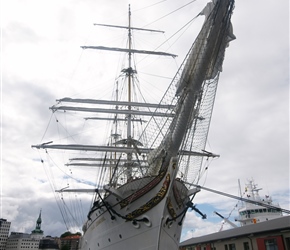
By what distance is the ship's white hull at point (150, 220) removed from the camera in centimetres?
783

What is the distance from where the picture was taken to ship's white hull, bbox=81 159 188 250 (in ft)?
25.7

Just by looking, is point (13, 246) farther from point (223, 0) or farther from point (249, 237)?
point (223, 0)

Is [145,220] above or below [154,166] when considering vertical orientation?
below

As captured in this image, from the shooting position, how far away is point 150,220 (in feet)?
26.1

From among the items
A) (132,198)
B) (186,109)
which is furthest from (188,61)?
(132,198)

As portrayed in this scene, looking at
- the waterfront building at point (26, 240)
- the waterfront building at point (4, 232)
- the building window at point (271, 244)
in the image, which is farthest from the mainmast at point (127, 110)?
the waterfront building at point (4, 232)

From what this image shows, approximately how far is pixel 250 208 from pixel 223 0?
2337 cm

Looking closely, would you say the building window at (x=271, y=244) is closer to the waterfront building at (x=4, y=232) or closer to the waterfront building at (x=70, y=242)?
the waterfront building at (x=70, y=242)

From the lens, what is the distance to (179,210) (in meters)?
9.09

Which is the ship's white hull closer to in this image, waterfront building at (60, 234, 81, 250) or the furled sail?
the furled sail

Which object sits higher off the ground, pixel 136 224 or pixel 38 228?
pixel 38 228

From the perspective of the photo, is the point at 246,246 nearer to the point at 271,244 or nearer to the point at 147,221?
the point at 271,244

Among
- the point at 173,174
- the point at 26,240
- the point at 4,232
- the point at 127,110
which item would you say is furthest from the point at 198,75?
the point at 4,232

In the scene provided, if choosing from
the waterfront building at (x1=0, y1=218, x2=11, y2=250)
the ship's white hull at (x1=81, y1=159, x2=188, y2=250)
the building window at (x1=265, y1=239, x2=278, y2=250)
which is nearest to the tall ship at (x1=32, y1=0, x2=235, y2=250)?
the ship's white hull at (x1=81, y1=159, x2=188, y2=250)
